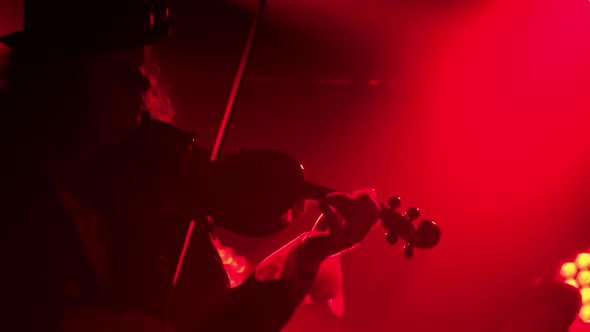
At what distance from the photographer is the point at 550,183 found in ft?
9.89

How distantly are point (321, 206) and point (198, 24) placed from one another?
1274 millimetres

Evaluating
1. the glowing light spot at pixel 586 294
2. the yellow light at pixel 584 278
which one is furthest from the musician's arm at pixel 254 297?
the glowing light spot at pixel 586 294

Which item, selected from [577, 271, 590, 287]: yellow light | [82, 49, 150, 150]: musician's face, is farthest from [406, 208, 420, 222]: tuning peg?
[577, 271, 590, 287]: yellow light

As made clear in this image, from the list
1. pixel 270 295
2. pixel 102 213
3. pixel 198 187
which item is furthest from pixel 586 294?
pixel 102 213

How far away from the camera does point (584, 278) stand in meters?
3.28

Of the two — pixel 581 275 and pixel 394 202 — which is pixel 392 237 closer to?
pixel 394 202

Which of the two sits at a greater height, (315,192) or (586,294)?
(315,192)

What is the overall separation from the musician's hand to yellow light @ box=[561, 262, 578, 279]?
7.94 ft

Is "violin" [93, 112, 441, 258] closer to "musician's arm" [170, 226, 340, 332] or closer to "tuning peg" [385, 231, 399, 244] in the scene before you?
"tuning peg" [385, 231, 399, 244]

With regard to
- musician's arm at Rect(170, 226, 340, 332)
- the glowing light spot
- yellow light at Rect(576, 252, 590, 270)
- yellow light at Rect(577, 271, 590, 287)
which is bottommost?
the glowing light spot

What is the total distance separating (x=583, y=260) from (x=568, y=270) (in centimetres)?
12

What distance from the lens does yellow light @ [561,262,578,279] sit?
3203mm

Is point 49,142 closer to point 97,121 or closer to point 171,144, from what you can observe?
point 97,121

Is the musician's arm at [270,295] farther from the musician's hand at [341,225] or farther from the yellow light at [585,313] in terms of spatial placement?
the yellow light at [585,313]
